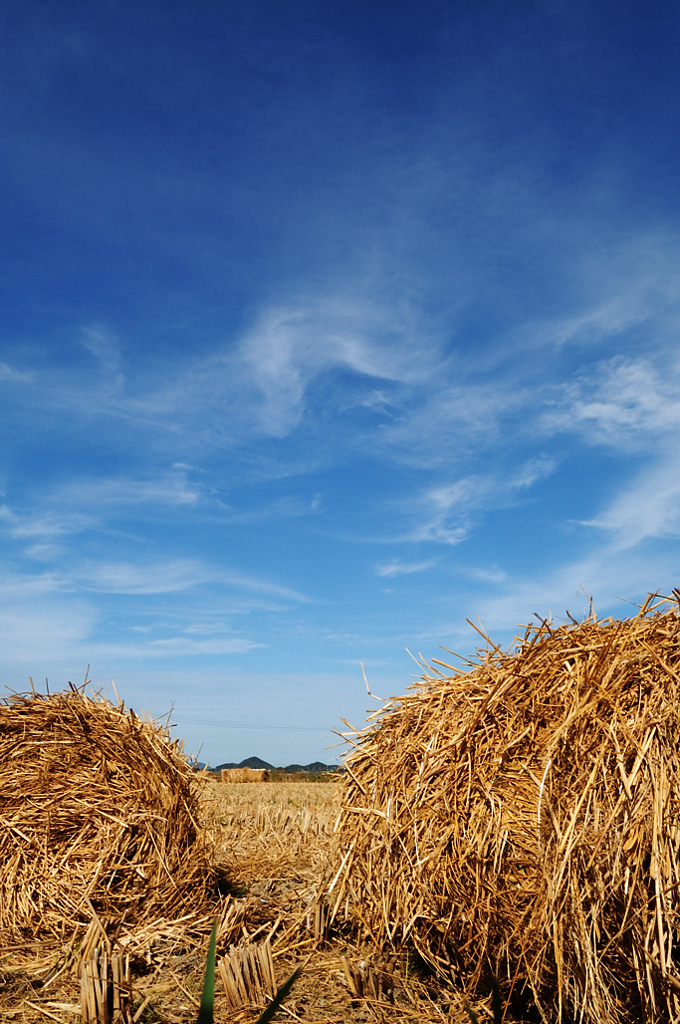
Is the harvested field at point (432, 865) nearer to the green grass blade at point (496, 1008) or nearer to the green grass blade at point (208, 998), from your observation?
the green grass blade at point (496, 1008)

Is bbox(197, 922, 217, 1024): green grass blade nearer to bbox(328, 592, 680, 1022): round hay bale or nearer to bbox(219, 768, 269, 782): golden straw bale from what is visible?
bbox(328, 592, 680, 1022): round hay bale

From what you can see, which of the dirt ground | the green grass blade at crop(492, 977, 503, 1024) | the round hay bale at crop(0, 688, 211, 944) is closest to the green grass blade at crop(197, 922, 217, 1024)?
the dirt ground

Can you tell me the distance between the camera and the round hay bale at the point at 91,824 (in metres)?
5.61

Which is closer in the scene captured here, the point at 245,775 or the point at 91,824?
the point at 91,824

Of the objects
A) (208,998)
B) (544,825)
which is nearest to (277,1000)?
(208,998)

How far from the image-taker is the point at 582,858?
3783 mm

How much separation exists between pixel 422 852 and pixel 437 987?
0.83 meters

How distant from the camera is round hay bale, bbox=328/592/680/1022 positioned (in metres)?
3.67

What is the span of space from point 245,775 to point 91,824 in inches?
782

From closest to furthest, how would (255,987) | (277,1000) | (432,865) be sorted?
(277,1000) → (255,987) → (432,865)

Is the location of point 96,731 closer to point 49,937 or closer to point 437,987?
point 49,937

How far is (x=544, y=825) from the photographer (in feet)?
13.1

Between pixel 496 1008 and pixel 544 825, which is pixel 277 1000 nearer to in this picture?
pixel 544 825

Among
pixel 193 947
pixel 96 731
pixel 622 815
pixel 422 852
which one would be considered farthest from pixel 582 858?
pixel 96 731
